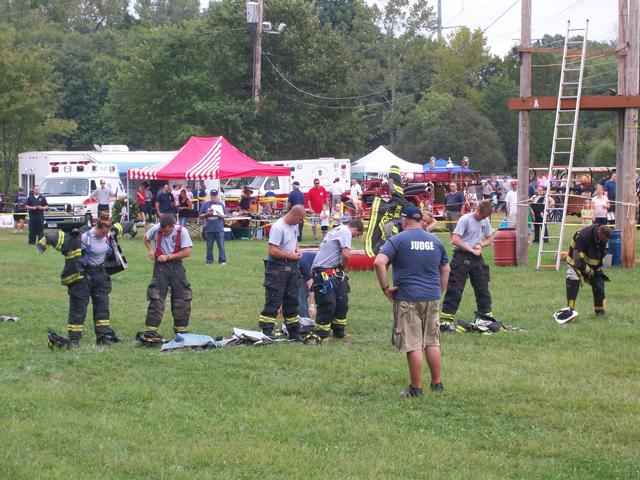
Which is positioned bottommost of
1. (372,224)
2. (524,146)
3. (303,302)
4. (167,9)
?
(303,302)

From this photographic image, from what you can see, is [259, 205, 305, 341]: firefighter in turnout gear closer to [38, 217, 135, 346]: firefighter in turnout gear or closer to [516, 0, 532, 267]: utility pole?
[38, 217, 135, 346]: firefighter in turnout gear

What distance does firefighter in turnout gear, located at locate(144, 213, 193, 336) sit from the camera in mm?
13023

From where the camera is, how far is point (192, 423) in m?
8.89

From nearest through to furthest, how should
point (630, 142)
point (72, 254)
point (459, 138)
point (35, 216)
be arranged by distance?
point (72, 254) < point (630, 142) < point (35, 216) < point (459, 138)

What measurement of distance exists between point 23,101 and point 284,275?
131 ft

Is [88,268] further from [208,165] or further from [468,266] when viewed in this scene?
[208,165]

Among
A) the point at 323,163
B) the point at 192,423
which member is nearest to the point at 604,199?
the point at 192,423

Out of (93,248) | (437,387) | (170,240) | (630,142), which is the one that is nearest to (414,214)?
(437,387)

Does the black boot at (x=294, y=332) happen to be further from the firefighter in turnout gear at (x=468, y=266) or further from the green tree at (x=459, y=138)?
the green tree at (x=459, y=138)

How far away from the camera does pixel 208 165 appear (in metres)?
32.1

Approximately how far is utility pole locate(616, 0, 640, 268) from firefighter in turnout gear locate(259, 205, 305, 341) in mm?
10983

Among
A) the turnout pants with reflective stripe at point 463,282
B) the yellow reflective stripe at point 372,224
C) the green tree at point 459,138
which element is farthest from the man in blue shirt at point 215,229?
the green tree at point 459,138

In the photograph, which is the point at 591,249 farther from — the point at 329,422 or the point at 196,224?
the point at 196,224

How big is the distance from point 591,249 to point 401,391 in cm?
547
